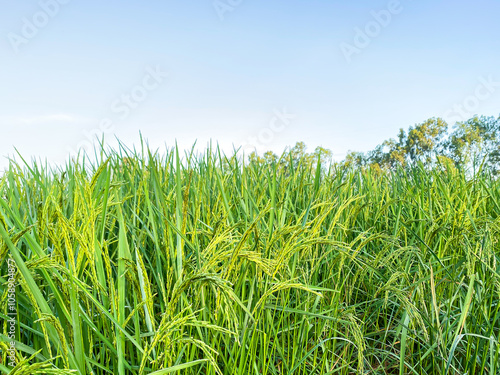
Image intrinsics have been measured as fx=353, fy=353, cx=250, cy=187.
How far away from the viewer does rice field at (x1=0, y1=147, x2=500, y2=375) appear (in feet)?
3.33

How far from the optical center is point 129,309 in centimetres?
141

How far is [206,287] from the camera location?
138cm

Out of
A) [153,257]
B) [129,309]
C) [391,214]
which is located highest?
[153,257]

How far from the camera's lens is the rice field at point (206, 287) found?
1014 mm

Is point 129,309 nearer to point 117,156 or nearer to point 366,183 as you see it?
point 117,156

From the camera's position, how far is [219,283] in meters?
0.85

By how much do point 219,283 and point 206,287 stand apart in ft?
1.86

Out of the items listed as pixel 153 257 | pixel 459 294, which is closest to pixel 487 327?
pixel 459 294

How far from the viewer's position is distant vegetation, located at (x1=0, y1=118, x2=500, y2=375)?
1.02 m

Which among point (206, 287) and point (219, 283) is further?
point (206, 287)

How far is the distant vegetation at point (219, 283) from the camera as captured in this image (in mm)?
1023

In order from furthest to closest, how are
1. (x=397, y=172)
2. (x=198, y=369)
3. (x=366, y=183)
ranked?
(x=397, y=172)
(x=366, y=183)
(x=198, y=369)

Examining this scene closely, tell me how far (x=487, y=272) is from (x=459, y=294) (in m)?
0.28

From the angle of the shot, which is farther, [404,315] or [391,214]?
[391,214]
